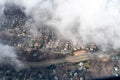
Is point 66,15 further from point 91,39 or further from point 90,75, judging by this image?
point 90,75

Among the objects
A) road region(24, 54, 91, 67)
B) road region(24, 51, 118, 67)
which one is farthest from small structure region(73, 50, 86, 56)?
road region(24, 54, 91, 67)

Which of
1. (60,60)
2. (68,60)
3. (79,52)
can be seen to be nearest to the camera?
(68,60)

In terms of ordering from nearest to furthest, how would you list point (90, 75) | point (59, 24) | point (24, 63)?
point (90, 75) < point (24, 63) < point (59, 24)

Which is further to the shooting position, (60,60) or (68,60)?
(60,60)

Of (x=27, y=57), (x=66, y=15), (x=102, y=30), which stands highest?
(x=66, y=15)

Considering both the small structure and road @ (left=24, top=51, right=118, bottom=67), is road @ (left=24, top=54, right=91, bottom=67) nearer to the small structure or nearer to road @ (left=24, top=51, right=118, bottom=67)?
road @ (left=24, top=51, right=118, bottom=67)

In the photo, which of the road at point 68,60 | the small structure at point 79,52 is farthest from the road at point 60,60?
the small structure at point 79,52

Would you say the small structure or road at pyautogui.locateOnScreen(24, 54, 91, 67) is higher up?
the small structure

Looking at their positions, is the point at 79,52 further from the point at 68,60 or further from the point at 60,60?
the point at 60,60

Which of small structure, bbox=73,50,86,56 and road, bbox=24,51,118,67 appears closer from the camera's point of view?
road, bbox=24,51,118,67

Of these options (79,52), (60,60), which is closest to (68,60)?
(60,60)

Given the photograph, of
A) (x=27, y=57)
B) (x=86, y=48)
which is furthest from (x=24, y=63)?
(x=86, y=48)
